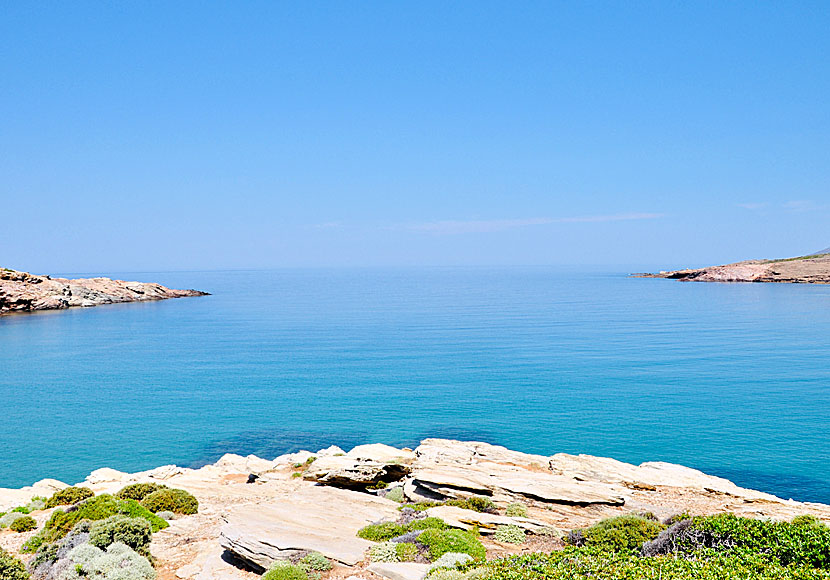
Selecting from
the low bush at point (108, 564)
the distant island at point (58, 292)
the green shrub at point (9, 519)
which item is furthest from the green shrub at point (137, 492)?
the distant island at point (58, 292)

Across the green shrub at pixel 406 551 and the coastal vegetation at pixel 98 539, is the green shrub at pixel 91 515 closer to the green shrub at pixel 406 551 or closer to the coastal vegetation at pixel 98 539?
the coastal vegetation at pixel 98 539

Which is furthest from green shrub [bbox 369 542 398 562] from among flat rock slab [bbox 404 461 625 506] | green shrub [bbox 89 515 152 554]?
green shrub [bbox 89 515 152 554]

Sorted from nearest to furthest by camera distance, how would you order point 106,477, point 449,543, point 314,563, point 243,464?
point 314,563, point 449,543, point 106,477, point 243,464

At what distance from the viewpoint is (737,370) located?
62375 mm

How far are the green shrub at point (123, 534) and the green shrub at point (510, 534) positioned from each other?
1197 cm

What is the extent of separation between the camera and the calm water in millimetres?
41625

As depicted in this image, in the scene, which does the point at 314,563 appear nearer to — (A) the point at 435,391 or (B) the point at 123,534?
(B) the point at 123,534

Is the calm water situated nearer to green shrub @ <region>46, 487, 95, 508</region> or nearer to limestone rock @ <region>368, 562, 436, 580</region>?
green shrub @ <region>46, 487, 95, 508</region>

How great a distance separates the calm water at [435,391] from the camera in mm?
41625

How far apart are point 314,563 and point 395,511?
5.53 meters

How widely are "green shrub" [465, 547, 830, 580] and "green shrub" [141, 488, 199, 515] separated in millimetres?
15011

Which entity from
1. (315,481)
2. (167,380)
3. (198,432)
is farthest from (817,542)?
(167,380)

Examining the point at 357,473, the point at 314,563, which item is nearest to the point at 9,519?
the point at 357,473

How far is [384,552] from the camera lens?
17.1m
